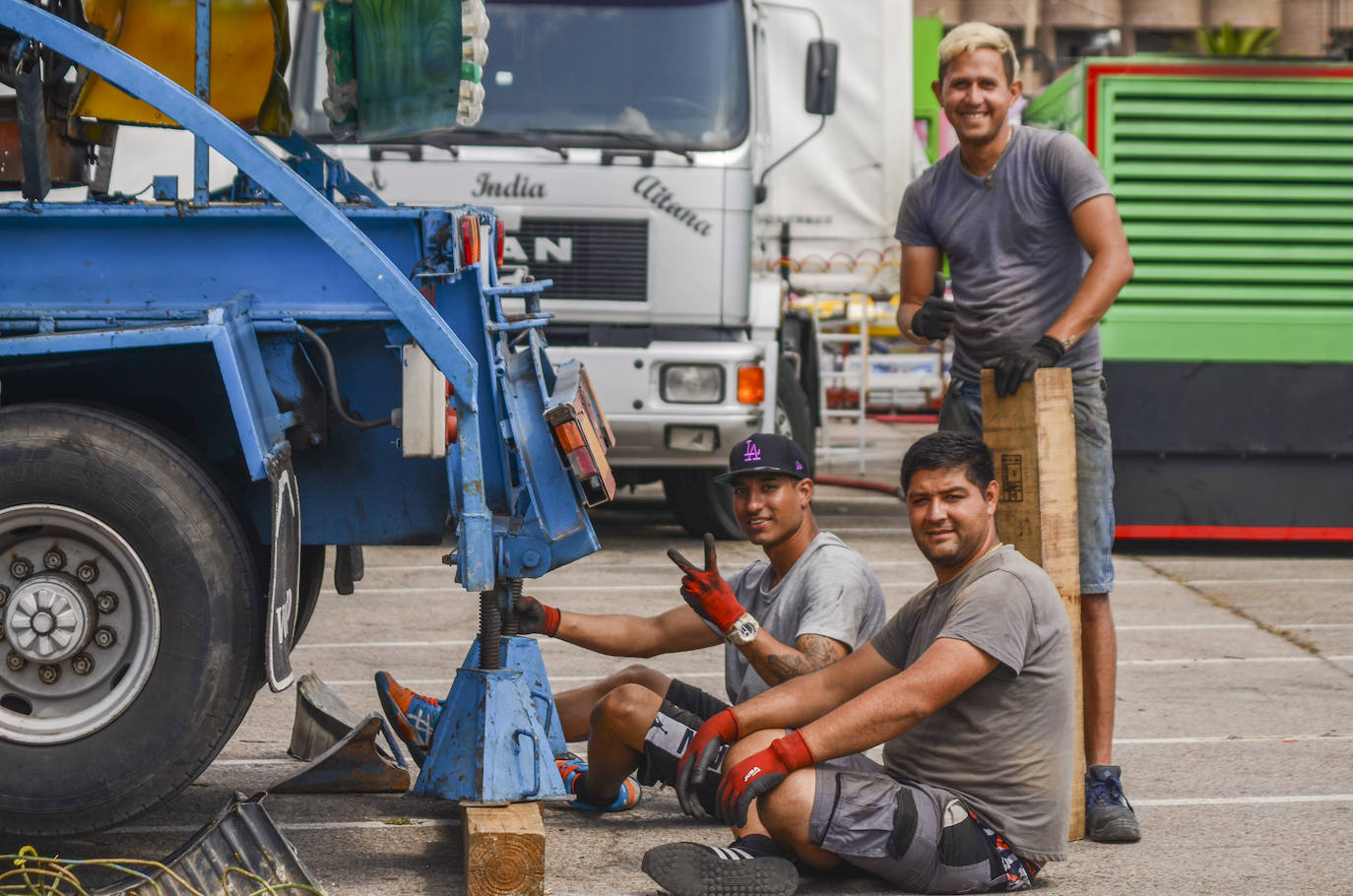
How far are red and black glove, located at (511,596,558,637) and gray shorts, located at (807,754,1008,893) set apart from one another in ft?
3.29

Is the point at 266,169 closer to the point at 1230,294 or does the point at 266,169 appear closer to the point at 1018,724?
the point at 1018,724

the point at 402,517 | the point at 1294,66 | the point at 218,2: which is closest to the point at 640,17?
the point at 1294,66

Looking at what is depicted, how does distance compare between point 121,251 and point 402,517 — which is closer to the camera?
point 121,251

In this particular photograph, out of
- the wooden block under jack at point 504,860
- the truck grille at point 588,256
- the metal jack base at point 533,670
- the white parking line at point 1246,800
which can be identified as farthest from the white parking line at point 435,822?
the truck grille at point 588,256

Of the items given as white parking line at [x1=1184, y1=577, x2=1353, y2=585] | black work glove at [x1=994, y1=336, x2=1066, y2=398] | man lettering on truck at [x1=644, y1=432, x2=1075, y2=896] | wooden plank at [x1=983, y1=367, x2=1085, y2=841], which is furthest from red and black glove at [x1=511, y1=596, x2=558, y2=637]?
white parking line at [x1=1184, y1=577, x2=1353, y2=585]

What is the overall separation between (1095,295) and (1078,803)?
1.35 m

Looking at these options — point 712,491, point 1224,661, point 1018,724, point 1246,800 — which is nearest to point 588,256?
point 712,491

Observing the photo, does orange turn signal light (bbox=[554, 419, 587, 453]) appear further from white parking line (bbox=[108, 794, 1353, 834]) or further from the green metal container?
the green metal container

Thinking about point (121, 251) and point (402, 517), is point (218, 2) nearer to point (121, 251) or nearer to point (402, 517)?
point (121, 251)

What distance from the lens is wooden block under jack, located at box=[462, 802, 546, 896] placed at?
388 cm

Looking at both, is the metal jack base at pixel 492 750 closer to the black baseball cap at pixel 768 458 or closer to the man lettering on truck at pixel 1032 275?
the black baseball cap at pixel 768 458

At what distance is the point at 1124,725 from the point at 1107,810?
1.48 metres

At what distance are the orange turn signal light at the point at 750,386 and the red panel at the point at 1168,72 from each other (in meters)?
2.31

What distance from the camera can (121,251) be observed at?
4.20 m
